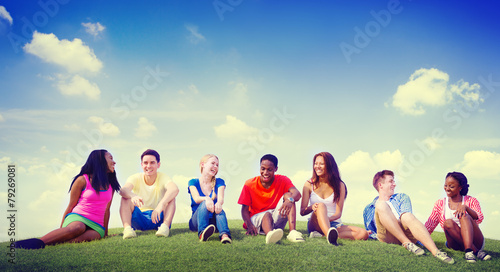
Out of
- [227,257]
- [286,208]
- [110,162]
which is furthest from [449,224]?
[110,162]

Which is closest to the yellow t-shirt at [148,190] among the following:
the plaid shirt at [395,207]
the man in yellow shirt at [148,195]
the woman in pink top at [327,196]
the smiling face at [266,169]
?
the man in yellow shirt at [148,195]

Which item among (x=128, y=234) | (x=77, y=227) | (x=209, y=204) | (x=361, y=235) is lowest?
(x=361, y=235)

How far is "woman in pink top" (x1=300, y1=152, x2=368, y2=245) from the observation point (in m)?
8.28

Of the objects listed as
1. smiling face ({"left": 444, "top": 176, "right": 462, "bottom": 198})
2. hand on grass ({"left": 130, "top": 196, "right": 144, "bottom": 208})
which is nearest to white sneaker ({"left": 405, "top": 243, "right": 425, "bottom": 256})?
smiling face ({"left": 444, "top": 176, "right": 462, "bottom": 198})

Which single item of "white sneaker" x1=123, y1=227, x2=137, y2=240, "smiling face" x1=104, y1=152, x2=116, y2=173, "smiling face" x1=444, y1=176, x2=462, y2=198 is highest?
"smiling face" x1=104, y1=152, x2=116, y2=173

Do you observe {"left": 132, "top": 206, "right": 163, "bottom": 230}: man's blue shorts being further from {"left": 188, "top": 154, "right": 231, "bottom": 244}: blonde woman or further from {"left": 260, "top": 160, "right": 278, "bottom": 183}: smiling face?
{"left": 260, "top": 160, "right": 278, "bottom": 183}: smiling face

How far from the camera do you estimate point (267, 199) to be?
8328 mm

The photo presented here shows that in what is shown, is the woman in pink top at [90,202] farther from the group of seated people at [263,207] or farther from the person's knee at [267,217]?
the person's knee at [267,217]

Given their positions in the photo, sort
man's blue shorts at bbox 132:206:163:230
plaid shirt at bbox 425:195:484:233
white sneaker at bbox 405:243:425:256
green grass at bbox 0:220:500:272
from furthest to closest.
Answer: man's blue shorts at bbox 132:206:163:230
plaid shirt at bbox 425:195:484:233
white sneaker at bbox 405:243:425:256
green grass at bbox 0:220:500:272

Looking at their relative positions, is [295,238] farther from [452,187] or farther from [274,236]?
[452,187]

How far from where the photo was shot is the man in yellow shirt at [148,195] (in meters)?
8.40

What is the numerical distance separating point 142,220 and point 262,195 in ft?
9.04

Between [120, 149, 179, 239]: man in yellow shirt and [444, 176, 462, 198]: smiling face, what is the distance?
5.70 m

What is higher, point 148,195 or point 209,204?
point 148,195
